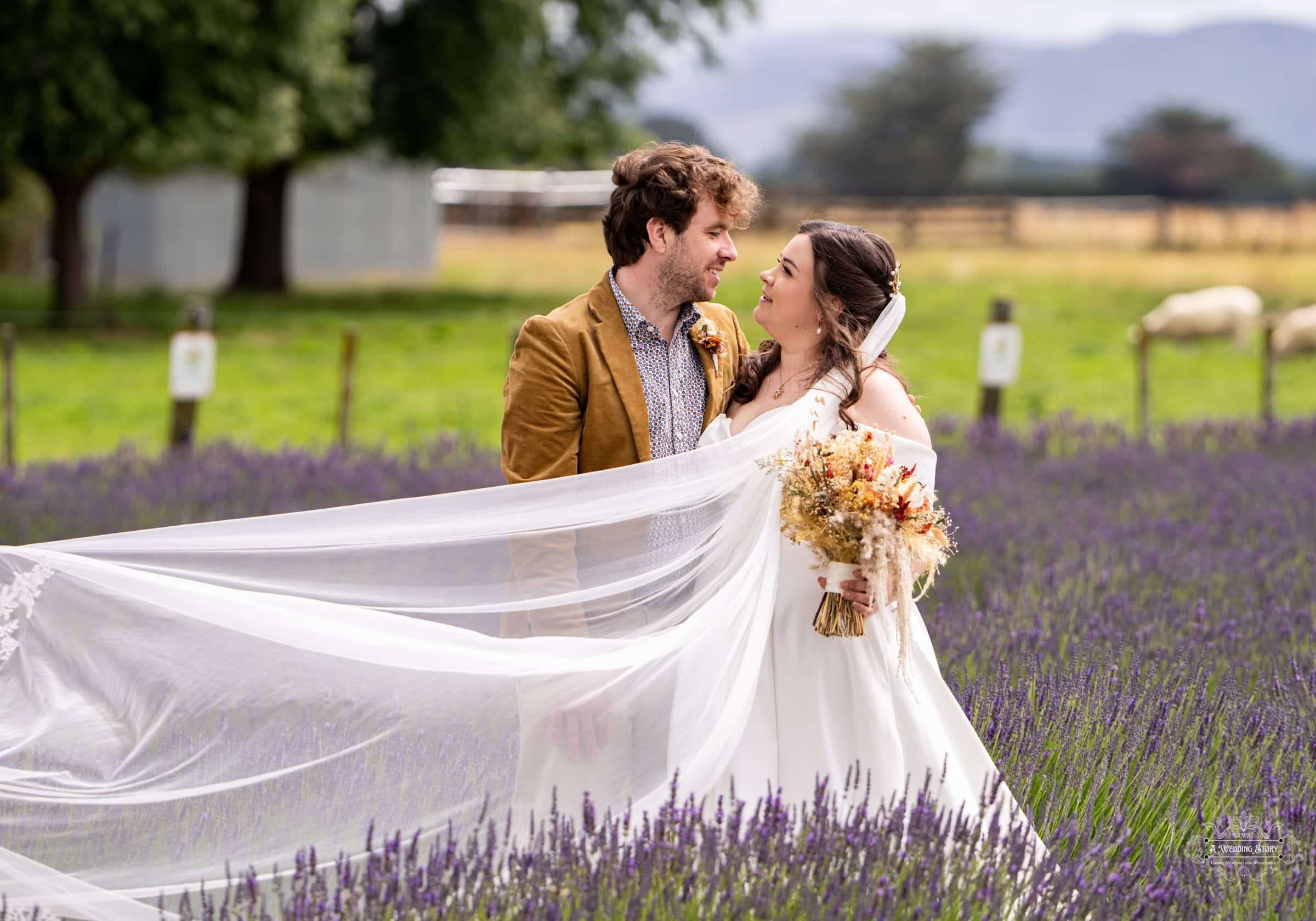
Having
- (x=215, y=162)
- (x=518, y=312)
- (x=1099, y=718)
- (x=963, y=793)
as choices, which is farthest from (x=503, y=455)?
(x=518, y=312)

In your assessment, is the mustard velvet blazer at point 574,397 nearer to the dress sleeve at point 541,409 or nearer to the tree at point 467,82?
the dress sleeve at point 541,409

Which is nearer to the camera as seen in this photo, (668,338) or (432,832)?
(432,832)

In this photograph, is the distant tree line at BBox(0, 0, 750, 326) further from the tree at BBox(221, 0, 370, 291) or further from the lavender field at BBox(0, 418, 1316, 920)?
the lavender field at BBox(0, 418, 1316, 920)

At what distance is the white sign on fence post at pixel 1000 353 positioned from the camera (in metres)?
10.3

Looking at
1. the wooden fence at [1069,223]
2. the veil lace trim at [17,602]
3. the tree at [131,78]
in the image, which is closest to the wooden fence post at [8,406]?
the veil lace trim at [17,602]

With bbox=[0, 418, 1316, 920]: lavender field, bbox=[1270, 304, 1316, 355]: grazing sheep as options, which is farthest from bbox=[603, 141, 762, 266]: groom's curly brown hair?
bbox=[1270, 304, 1316, 355]: grazing sheep

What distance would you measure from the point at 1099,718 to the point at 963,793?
0.63m

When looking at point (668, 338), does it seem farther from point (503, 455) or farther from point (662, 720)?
point (662, 720)

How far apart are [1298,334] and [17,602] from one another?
57.1 ft


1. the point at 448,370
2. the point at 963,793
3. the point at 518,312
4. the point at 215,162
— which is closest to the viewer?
the point at 963,793

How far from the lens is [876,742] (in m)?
3.34

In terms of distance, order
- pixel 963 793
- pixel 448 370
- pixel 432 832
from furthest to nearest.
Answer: pixel 448 370
pixel 963 793
pixel 432 832

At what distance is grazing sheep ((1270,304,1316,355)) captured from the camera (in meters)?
18.3

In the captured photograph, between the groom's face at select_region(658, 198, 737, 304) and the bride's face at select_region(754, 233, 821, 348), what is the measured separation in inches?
4.4
